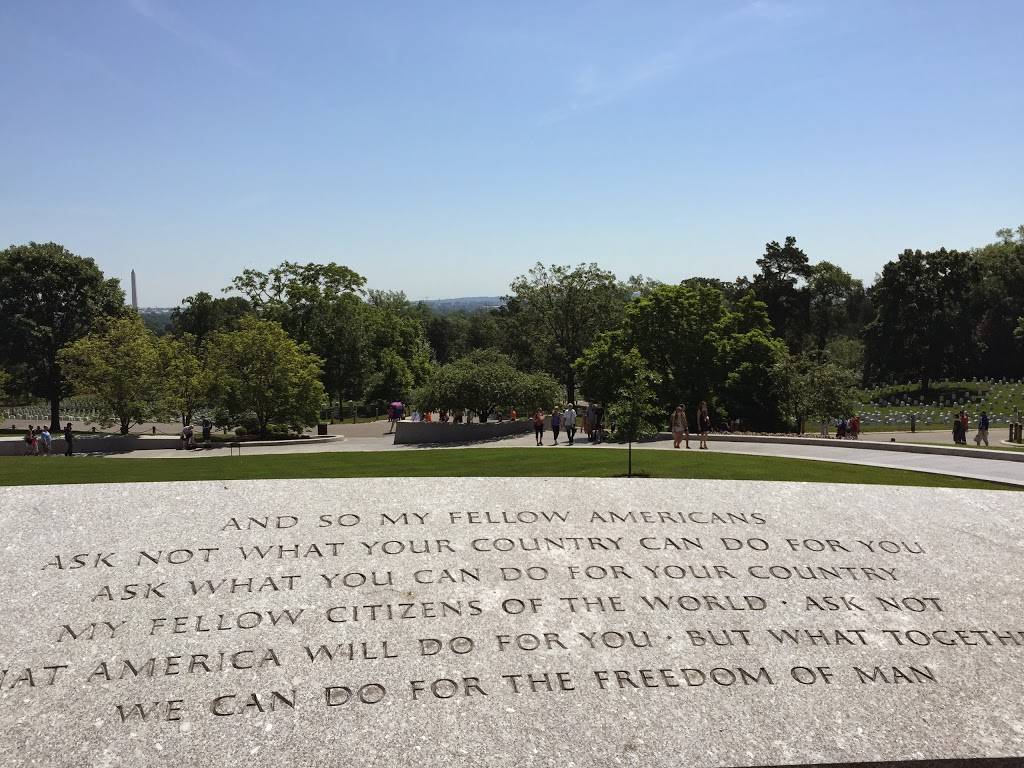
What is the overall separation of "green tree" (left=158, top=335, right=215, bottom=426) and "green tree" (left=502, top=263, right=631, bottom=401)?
23.6 metres

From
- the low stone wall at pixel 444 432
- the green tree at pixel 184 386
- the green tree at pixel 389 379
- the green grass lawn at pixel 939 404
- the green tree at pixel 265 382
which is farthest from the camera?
the green tree at pixel 389 379

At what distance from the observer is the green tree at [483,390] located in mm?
37438

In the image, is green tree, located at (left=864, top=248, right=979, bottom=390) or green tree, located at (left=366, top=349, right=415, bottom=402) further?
green tree, located at (left=864, top=248, right=979, bottom=390)

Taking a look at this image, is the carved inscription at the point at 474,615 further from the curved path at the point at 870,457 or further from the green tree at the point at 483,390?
the green tree at the point at 483,390

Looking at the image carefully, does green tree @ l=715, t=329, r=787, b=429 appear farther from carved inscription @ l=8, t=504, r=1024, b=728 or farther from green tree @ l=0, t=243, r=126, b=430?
green tree @ l=0, t=243, r=126, b=430

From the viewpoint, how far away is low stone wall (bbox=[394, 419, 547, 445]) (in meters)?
36.0

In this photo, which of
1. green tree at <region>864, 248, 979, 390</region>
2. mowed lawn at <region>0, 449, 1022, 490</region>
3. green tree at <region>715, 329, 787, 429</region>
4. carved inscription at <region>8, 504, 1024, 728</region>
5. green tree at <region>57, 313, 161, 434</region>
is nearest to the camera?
carved inscription at <region>8, 504, 1024, 728</region>

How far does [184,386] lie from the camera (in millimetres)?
39188

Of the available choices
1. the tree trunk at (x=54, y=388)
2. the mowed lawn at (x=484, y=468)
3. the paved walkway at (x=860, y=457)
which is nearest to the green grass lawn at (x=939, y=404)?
the paved walkway at (x=860, y=457)

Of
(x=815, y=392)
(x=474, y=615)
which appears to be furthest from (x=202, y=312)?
(x=474, y=615)

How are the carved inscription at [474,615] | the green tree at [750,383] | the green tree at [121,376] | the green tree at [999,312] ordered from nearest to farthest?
the carved inscription at [474,615] → the green tree at [121,376] → the green tree at [750,383] → the green tree at [999,312]

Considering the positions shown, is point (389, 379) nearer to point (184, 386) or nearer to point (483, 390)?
point (184, 386)

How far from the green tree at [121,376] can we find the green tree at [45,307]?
1445 centimetres

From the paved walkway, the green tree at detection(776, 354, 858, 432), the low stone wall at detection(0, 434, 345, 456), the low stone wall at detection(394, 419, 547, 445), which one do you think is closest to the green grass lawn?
the green tree at detection(776, 354, 858, 432)
